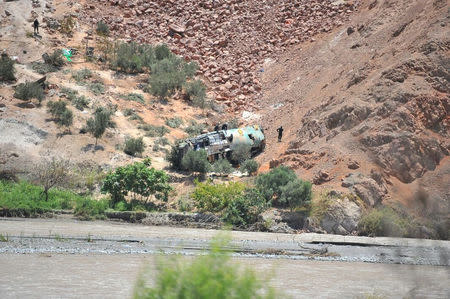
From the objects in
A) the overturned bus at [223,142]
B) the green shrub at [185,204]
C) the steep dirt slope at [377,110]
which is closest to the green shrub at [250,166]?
the steep dirt slope at [377,110]

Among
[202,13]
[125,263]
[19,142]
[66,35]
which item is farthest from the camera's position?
[202,13]

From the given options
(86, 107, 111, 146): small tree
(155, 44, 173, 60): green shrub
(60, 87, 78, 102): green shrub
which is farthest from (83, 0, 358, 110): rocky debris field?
(86, 107, 111, 146): small tree

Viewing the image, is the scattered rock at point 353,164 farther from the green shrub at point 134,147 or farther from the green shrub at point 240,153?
the green shrub at point 134,147

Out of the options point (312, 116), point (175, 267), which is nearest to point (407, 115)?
point (312, 116)

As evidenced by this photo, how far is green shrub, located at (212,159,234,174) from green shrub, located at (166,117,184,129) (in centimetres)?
722

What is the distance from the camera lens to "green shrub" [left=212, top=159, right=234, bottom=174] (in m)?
26.6

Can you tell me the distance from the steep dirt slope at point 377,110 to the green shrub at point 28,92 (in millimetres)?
12127

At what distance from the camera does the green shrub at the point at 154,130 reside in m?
31.6

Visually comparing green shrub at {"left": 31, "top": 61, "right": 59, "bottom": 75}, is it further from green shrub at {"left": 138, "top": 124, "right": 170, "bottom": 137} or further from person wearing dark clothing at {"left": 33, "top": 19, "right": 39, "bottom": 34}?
green shrub at {"left": 138, "top": 124, "right": 170, "bottom": 137}

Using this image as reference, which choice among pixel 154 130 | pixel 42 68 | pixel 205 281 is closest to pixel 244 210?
pixel 154 130

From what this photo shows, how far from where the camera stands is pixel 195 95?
37.3 meters

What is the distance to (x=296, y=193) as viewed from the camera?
2111cm

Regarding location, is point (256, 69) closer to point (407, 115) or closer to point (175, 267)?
point (407, 115)

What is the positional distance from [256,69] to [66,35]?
13.2 m
